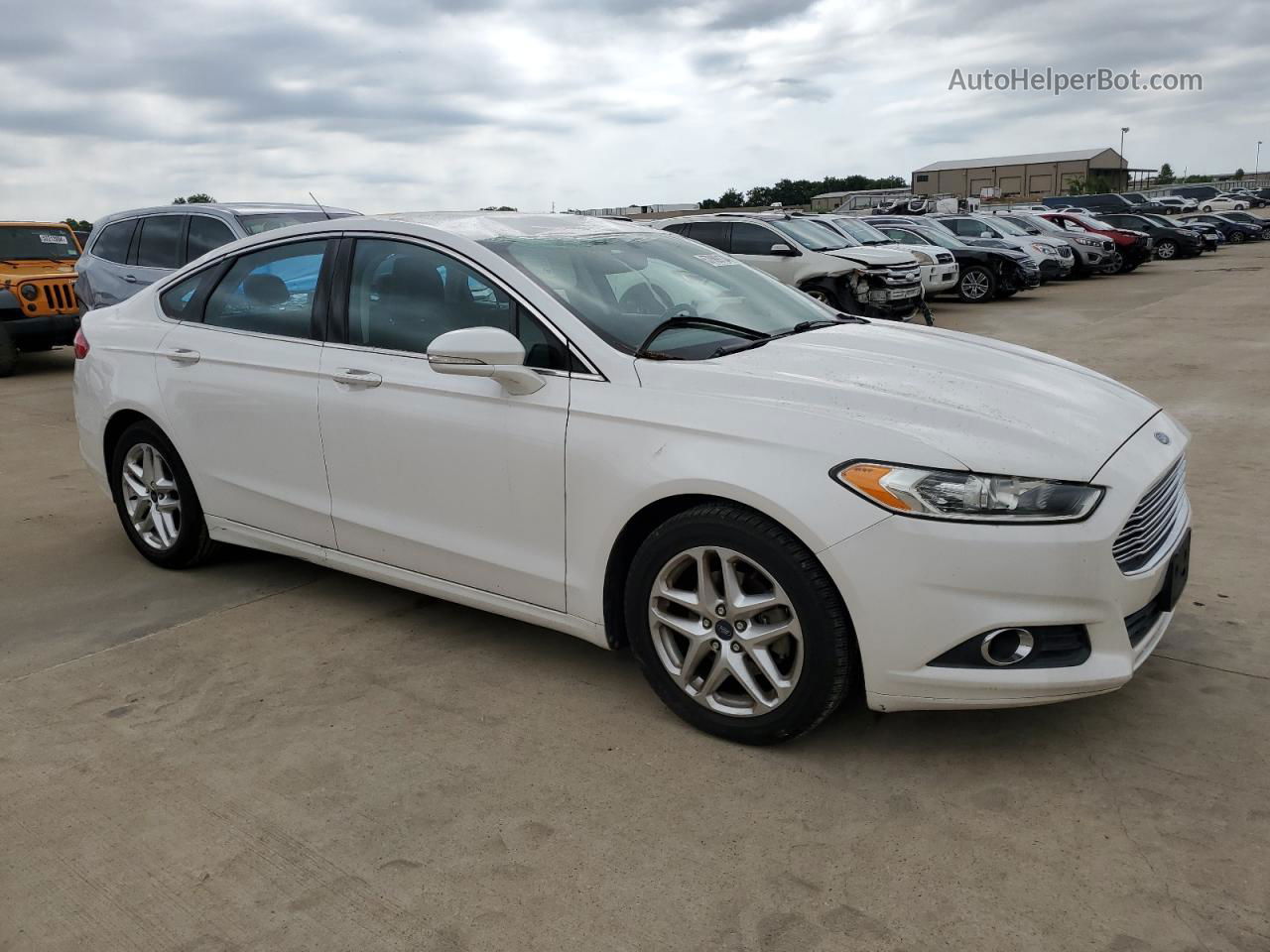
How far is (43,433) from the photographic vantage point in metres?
8.69

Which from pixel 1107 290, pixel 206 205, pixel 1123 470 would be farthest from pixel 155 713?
pixel 1107 290

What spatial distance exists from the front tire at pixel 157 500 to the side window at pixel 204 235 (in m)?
4.85

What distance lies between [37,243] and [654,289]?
12.2 metres

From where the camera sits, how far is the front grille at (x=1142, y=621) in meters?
2.97

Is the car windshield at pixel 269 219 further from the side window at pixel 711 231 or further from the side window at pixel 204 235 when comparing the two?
the side window at pixel 711 231

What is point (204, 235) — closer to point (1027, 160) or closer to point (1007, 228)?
point (1007, 228)

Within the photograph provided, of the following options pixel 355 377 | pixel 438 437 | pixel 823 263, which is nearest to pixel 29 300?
pixel 823 263

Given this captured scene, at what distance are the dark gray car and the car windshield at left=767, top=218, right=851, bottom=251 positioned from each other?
6.51 m

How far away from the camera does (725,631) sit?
314cm

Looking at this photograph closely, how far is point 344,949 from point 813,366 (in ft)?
6.88

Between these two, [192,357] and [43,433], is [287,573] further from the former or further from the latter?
[43,433]

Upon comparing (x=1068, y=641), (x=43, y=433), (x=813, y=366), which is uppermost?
(x=813, y=366)

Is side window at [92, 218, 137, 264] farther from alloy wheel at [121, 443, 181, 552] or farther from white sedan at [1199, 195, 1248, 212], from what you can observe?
white sedan at [1199, 195, 1248, 212]

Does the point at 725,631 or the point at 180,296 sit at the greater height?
the point at 180,296
